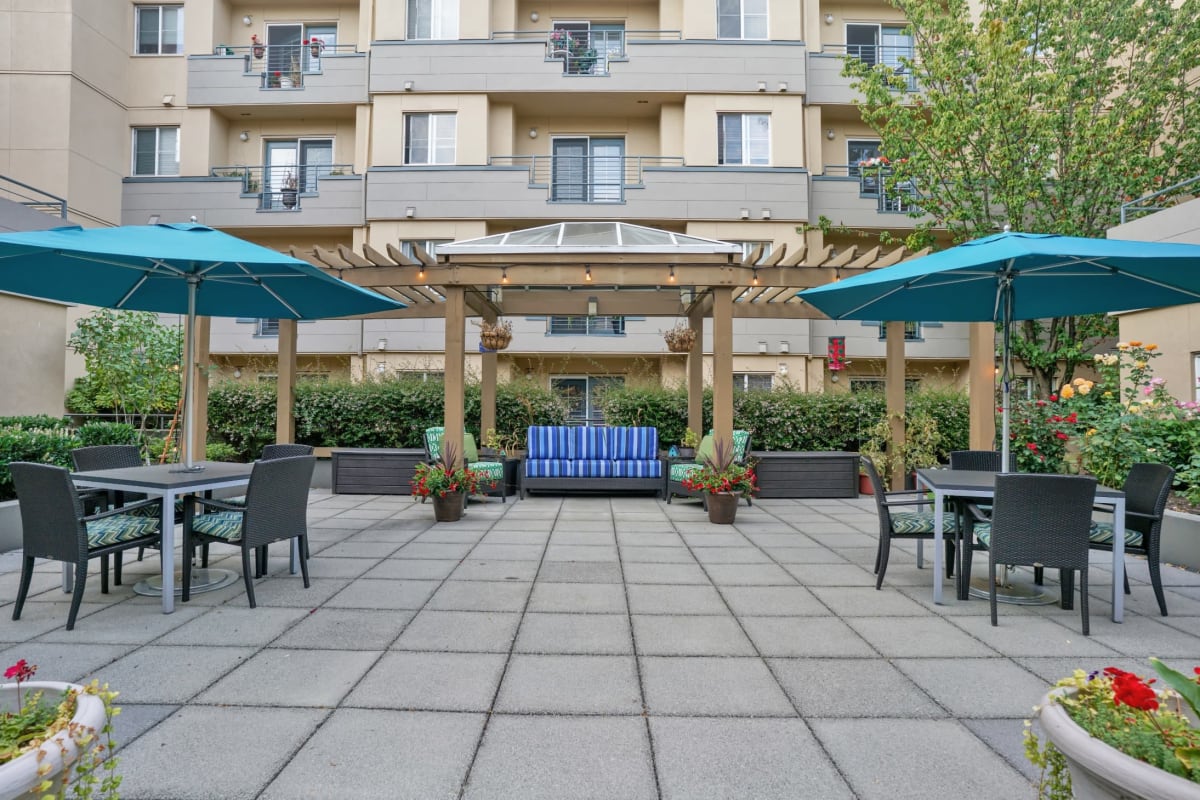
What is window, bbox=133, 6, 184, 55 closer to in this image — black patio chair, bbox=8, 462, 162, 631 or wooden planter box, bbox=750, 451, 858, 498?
black patio chair, bbox=8, 462, 162, 631

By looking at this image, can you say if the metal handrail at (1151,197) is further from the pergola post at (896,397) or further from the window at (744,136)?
the window at (744,136)

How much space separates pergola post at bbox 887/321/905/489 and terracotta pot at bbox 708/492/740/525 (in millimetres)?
3385

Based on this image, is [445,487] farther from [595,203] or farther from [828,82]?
[828,82]

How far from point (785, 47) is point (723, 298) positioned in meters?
9.83

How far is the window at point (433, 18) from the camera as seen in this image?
14812mm

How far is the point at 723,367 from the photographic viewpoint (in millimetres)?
7496

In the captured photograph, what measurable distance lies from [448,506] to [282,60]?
14.5m

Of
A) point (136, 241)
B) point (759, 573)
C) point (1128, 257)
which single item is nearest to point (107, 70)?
point (136, 241)

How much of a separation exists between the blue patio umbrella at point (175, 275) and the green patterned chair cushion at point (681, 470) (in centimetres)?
400

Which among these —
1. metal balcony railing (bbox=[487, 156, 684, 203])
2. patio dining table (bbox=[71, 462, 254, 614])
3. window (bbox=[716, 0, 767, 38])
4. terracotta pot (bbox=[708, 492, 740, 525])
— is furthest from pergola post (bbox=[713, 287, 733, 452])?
window (bbox=[716, 0, 767, 38])

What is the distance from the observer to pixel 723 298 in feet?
25.2

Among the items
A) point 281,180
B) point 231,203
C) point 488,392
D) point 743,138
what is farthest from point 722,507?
point 281,180

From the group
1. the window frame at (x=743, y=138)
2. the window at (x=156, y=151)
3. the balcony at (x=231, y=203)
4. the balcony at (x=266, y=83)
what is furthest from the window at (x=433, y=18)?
the window frame at (x=743, y=138)

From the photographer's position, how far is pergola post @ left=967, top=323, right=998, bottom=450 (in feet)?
23.2
